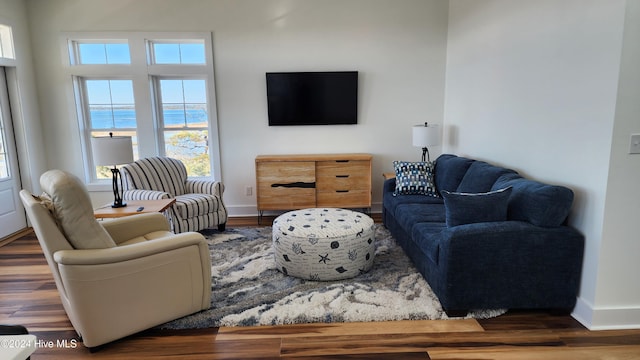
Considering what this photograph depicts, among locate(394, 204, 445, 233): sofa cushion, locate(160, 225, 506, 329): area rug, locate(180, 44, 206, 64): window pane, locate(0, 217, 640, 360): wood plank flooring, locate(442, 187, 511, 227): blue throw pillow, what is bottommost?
locate(0, 217, 640, 360): wood plank flooring

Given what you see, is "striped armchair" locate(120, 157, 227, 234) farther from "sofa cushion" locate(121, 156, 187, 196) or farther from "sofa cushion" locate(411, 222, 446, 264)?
"sofa cushion" locate(411, 222, 446, 264)

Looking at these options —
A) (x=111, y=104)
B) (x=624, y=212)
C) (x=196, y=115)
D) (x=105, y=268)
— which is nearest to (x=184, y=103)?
(x=196, y=115)

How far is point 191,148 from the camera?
514 centimetres

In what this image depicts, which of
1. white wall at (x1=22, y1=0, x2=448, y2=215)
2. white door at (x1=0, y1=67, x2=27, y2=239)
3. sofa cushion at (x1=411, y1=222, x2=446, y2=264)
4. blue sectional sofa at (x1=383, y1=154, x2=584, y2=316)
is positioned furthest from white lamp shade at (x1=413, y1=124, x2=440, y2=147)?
white door at (x1=0, y1=67, x2=27, y2=239)

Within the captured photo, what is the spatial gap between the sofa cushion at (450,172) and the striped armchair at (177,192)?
8.26 feet

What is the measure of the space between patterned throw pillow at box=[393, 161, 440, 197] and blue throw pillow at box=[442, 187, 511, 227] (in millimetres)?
1430

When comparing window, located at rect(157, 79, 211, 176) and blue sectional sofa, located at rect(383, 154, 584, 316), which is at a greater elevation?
window, located at rect(157, 79, 211, 176)

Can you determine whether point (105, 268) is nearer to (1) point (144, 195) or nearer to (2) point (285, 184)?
(1) point (144, 195)

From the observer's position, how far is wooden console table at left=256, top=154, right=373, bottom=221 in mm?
4688

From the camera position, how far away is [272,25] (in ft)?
15.7

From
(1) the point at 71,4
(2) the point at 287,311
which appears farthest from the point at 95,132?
(2) the point at 287,311

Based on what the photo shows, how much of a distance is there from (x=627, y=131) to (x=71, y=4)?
19.2 ft

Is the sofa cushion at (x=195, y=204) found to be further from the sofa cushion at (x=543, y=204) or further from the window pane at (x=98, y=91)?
the sofa cushion at (x=543, y=204)

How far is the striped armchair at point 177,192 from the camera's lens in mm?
3902
